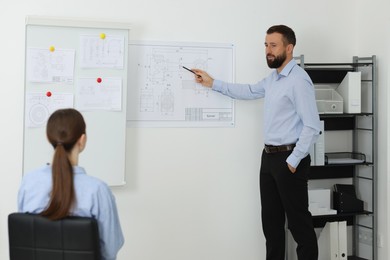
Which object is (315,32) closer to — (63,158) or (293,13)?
(293,13)

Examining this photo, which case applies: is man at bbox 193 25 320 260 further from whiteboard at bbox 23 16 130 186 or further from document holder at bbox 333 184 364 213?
whiteboard at bbox 23 16 130 186

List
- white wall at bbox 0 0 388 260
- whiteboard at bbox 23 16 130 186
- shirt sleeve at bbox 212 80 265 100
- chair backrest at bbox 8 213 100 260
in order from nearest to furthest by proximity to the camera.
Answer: chair backrest at bbox 8 213 100 260 < whiteboard at bbox 23 16 130 186 < white wall at bbox 0 0 388 260 < shirt sleeve at bbox 212 80 265 100

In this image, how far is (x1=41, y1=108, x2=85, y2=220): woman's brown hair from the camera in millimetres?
2062

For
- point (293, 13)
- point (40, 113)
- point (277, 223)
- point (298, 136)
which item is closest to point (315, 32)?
point (293, 13)

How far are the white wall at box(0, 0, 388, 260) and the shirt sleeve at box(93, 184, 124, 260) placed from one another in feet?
4.93

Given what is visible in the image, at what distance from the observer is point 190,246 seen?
3.92m

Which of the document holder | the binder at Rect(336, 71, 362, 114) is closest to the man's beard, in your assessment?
the binder at Rect(336, 71, 362, 114)

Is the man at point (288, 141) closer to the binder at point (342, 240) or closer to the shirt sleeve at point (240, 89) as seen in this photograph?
the shirt sleeve at point (240, 89)

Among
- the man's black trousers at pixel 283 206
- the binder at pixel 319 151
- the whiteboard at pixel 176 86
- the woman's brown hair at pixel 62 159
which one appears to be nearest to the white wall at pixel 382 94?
the binder at pixel 319 151

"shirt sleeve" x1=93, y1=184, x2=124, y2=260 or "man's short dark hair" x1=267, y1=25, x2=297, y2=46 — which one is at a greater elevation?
"man's short dark hair" x1=267, y1=25, x2=297, y2=46

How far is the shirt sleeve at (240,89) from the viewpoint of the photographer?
3826 millimetres

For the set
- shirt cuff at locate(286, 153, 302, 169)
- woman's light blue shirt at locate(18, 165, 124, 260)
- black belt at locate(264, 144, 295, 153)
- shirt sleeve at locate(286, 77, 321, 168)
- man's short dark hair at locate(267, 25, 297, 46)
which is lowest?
woman's light blue shirt at locate(18, 165, 124, 260)

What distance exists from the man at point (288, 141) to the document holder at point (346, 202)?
58 centimetres

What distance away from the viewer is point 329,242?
4.07m
